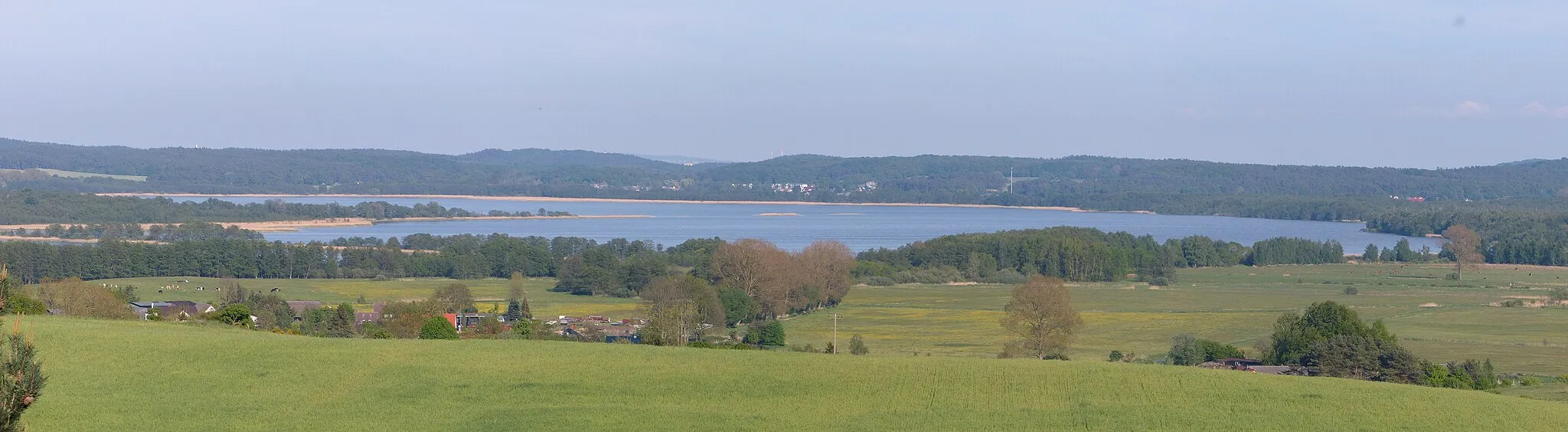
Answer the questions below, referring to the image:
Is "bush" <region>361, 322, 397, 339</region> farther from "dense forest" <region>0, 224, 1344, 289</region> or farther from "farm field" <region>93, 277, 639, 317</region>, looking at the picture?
"dense forest" <region>0, 224, 1344, 289</region>

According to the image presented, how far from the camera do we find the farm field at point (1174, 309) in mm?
36969

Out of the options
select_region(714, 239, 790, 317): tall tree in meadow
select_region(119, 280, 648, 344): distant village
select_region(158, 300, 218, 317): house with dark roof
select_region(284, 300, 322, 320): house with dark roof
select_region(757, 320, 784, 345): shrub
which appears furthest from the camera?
select_region(714, 239, 790, 317): tall tree in meadow

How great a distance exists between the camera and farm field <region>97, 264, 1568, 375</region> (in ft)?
121

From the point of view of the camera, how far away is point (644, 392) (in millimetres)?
21000

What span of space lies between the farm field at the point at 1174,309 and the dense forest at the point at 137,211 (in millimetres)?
59661

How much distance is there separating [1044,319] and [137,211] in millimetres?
107568

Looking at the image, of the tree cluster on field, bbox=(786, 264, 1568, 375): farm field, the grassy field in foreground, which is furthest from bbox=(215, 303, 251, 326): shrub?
the tree cluster on field

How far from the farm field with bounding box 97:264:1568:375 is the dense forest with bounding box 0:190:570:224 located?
59.7m

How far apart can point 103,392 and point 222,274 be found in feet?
159

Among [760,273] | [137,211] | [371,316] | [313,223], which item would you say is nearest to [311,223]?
[313,223]

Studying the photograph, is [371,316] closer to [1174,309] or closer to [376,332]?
[376,332]

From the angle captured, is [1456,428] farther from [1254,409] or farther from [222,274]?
[222,274]

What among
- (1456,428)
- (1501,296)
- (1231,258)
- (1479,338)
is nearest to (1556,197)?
(1231,258)

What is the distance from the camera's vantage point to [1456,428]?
62.0 ft
